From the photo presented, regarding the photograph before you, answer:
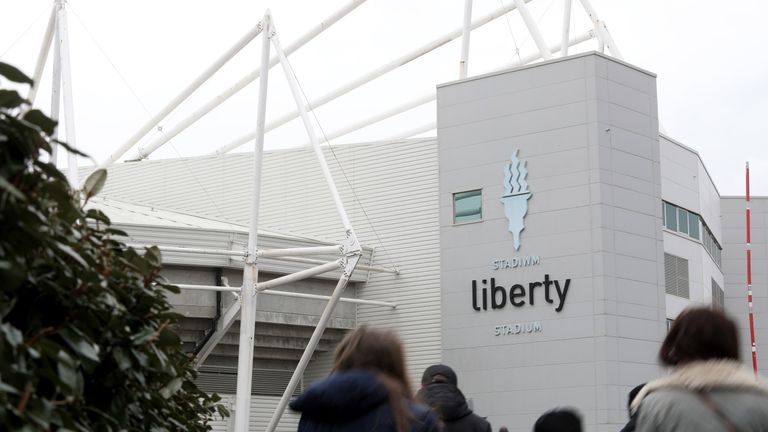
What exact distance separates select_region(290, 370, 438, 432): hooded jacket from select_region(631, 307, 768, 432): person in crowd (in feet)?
3.24

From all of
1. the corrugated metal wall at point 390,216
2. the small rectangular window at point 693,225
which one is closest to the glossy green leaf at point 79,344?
the corrugated metal wall at point 390,216

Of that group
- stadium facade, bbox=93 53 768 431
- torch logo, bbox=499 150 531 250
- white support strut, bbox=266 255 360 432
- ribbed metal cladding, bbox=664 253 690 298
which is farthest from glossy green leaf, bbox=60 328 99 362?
ribbed metal cladding, bbox=664 253 690 298

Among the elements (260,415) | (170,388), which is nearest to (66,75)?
(260,415)

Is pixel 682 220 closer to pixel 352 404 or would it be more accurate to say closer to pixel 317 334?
pixel 317 334

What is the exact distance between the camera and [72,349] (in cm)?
407

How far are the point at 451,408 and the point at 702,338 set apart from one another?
3.02m

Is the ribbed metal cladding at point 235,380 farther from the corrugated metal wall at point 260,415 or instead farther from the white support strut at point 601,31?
the white support strut at point 601,31

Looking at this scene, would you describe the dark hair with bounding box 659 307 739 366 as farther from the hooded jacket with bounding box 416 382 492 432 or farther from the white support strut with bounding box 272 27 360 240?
the white support strut with bounding box 272 27 360 240

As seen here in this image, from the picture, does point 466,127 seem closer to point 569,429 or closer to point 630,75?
point 630,75

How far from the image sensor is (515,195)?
1241 inches

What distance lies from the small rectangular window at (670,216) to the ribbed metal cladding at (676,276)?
0.85 m

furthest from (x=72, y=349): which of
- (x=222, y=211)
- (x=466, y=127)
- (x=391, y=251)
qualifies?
(x=222, y=211)

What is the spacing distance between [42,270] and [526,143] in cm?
2791

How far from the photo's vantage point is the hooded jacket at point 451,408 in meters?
7.03
